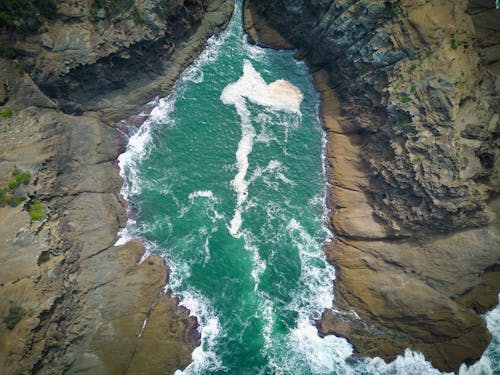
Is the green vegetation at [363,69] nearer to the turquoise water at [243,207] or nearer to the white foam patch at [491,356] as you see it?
the turquoise water at [243,207]

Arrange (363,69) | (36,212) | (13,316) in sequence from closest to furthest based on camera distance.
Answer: (13,316) → (36,212) → (363,69)

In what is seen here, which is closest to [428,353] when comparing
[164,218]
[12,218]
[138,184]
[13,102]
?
[164,218]

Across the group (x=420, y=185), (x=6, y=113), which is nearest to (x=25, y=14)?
(x=6, y=113)

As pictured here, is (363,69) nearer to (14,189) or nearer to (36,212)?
(36,212)

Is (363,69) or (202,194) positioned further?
(363,69)

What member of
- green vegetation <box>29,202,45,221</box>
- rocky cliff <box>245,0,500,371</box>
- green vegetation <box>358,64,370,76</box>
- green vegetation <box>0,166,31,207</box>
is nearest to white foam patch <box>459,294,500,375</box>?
rocky cliff <box>245,0,500,371</box>

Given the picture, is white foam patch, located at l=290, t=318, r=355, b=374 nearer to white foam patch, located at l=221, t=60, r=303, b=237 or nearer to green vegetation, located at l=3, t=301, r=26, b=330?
white foam patch, located at l=221, t=60, r=303, b=237

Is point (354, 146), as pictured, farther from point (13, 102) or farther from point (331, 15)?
point (13, 102)
